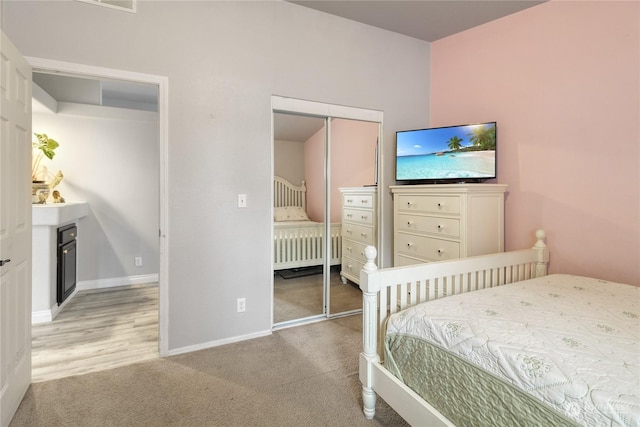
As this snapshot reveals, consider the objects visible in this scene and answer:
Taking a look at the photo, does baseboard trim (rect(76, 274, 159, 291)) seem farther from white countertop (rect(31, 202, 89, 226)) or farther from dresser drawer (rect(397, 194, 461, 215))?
dresser drawer (rect(397, 194, 461, 215))

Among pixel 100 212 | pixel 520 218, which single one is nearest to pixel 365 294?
pixel 520 218

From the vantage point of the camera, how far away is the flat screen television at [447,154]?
263 centimetres

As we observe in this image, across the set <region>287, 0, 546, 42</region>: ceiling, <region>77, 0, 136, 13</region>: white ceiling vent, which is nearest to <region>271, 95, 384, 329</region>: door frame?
<region>287, 0, 546, 42</region>: ceiling

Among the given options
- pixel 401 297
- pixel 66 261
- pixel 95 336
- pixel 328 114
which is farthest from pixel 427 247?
pixel 66 261

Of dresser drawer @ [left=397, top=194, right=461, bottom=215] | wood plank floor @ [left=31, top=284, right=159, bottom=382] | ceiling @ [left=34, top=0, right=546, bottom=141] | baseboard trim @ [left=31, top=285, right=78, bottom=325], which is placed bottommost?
wood plank floor @ [left=31, top=284, right=159, bottom=382]

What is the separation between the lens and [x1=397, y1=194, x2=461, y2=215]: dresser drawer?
8.26ft

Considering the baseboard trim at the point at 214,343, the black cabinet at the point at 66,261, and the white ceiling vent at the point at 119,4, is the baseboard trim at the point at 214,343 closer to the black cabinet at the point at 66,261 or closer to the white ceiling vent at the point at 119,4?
the black cabinet at the point at 66,261

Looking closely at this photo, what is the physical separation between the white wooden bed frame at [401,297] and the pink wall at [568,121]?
652 mm

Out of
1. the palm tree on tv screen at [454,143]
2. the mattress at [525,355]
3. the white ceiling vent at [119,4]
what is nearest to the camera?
the mattress at [525,355]

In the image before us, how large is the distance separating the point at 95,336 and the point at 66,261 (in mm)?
1153

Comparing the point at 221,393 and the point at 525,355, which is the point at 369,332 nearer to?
the point at 525,355

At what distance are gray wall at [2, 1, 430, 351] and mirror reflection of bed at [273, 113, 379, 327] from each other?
198 millimetres

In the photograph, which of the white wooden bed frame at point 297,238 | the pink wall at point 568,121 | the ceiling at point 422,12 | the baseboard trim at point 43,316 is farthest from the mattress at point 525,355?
the baseboard trim at point 43,316

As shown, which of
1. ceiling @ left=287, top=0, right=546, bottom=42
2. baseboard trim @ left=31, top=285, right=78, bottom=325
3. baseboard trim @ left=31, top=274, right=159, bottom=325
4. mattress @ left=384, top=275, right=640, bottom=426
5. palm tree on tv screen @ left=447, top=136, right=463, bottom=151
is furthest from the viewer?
baseboard trim @ left=31, top=274, right=159, bottom=325
